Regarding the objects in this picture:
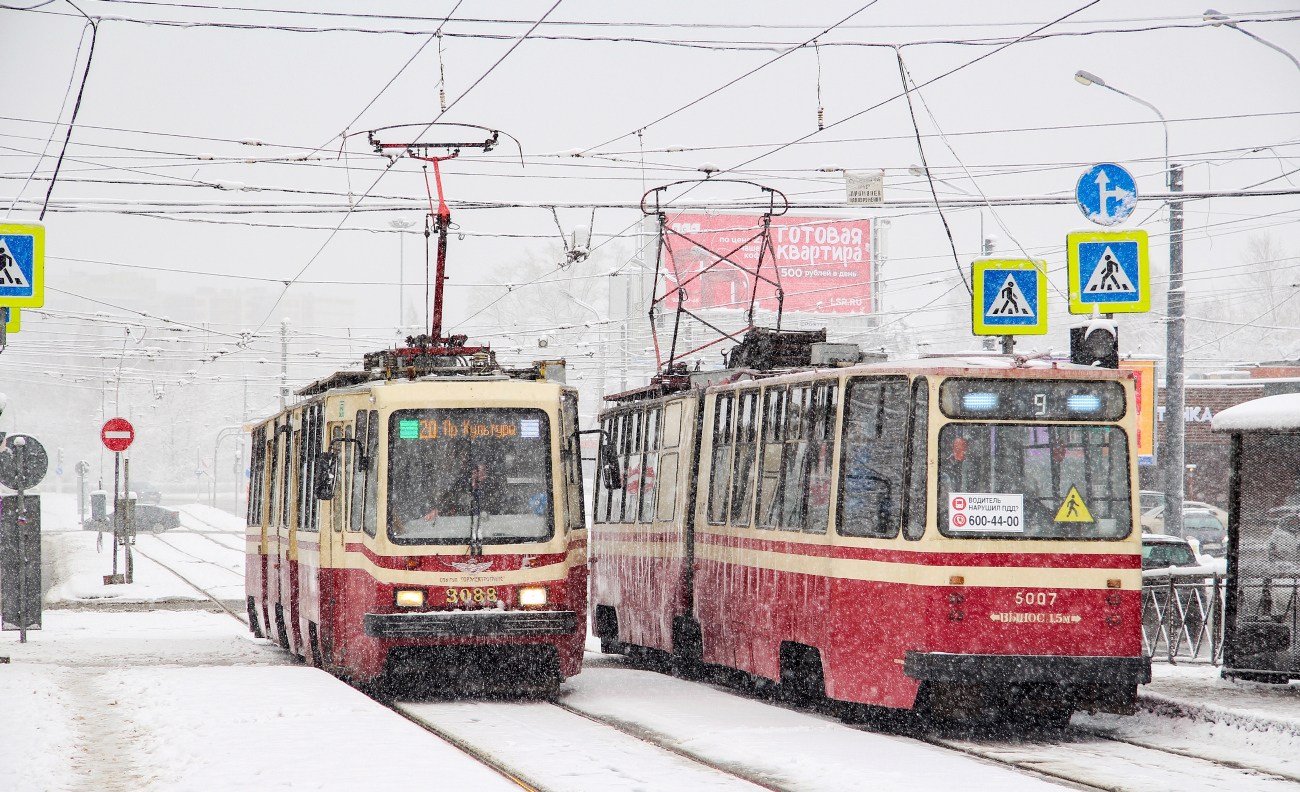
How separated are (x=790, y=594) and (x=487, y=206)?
10.2m

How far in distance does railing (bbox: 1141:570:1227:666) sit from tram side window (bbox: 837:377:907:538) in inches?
187

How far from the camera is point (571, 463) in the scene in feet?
44.9

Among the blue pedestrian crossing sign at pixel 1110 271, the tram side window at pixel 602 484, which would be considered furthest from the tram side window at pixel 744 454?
the tram side window at pixel 602 484

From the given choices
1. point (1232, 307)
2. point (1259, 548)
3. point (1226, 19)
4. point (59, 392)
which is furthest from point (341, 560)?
point (59, 392)

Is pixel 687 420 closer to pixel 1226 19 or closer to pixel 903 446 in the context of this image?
pixel 903 446

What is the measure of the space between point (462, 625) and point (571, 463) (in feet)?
5.66

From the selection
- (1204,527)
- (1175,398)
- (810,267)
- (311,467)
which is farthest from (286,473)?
(810,267)

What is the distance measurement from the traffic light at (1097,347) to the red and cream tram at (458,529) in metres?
4.34

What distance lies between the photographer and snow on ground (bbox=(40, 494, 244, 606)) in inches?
1204

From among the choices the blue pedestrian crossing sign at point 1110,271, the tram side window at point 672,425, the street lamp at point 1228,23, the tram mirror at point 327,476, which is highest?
the street lamp at point 1228,23

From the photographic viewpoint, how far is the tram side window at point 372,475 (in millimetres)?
13227

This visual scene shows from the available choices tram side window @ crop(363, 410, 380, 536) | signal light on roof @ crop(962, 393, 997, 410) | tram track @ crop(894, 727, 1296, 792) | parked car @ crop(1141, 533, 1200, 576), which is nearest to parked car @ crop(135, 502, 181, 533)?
→ parked car @ crop(1141, 533, 1200, 576)

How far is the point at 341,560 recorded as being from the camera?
1392cm

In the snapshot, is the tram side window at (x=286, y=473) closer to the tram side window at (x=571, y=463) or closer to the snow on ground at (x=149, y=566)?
the tram side window at (x=571, y=463)
